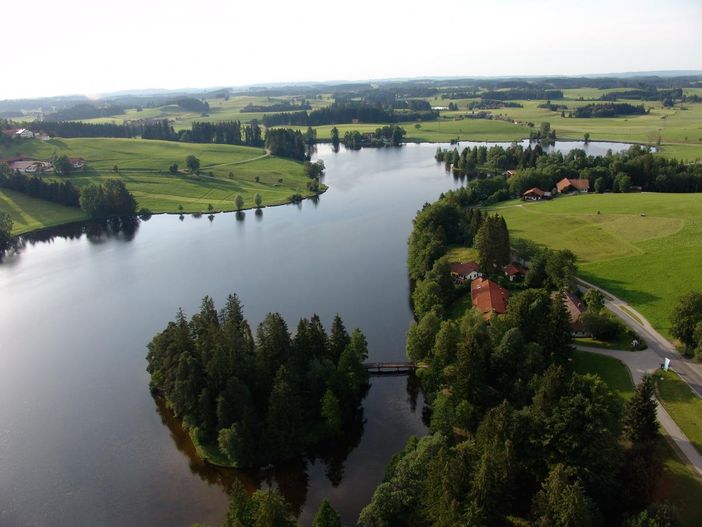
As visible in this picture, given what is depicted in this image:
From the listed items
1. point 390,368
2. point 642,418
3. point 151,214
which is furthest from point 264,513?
point 151,214

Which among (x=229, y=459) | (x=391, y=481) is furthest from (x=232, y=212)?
(x=391, y=481)

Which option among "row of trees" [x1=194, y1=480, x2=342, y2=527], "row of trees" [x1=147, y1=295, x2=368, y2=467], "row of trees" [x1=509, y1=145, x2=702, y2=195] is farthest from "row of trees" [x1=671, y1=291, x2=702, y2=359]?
"row of trees" [x1=509, y1=145, x2=702, y2=195]

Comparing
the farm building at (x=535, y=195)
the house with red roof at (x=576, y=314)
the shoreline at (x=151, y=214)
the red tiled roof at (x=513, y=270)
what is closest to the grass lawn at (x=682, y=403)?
the house with red roof at (x=576, y=314)

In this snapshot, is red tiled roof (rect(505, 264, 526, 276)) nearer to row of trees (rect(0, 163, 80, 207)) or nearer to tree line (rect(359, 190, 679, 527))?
tree line (rect(359, 190, 679, 527))

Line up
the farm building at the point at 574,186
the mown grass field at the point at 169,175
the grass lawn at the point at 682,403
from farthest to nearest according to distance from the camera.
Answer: the mown grass field at the point at 169,175
the farm building at the point at 574,186
the grass lawn at the point at 682,403

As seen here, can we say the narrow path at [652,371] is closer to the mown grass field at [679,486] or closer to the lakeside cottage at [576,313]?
the mown grass field at [679,486]

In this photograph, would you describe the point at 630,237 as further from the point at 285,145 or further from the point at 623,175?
the point at 285,145

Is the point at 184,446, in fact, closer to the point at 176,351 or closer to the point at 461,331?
the point at 176,351
